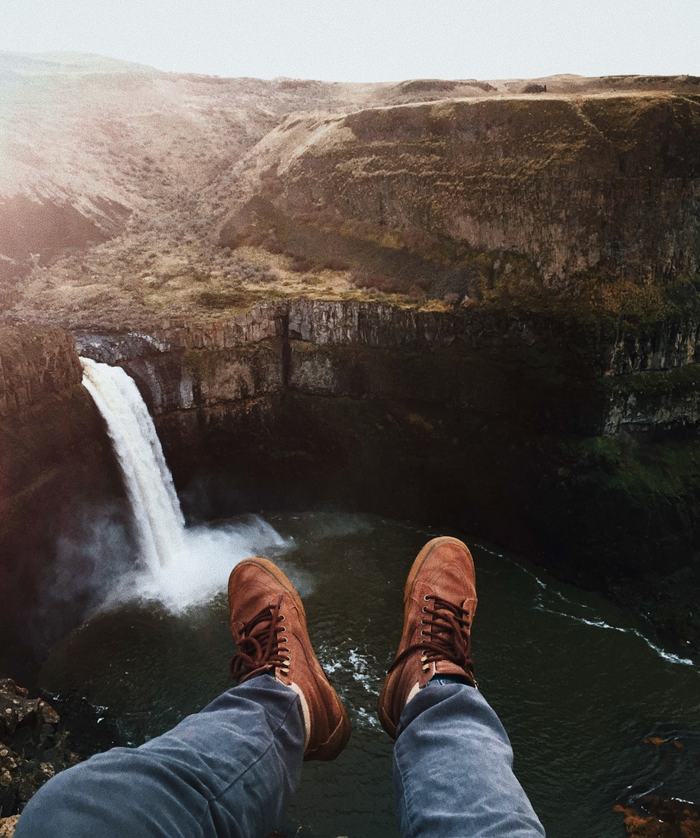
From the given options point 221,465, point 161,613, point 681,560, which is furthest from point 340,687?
point 681,560

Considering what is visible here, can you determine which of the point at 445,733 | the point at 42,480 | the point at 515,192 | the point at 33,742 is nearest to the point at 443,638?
the point at 445,733

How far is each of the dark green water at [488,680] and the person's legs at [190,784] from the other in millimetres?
6793

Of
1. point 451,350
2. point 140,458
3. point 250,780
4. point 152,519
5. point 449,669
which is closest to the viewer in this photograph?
point 250,780

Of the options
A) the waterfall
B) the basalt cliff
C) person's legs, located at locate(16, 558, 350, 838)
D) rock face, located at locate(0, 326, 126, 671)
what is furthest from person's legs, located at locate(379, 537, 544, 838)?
the waterfall

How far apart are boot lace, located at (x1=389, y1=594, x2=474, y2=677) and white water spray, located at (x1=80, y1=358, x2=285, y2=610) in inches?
409

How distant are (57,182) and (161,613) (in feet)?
68.7

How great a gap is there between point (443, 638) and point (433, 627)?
24 centimetres

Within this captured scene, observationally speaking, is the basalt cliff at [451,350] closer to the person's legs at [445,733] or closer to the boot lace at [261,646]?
the boot lace at [261,646]

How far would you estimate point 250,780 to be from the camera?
3449 mm

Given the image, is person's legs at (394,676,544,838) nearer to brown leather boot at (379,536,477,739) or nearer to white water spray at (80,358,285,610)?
brown leather boot at (379,536,477,739)

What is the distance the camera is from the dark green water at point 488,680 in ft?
34.3

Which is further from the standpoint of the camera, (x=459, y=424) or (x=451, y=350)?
(x=459, y=424)

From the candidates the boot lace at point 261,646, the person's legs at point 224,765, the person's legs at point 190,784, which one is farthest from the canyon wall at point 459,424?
the person's legs at point 190,784

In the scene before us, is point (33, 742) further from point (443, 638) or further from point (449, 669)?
point (449, 669)
